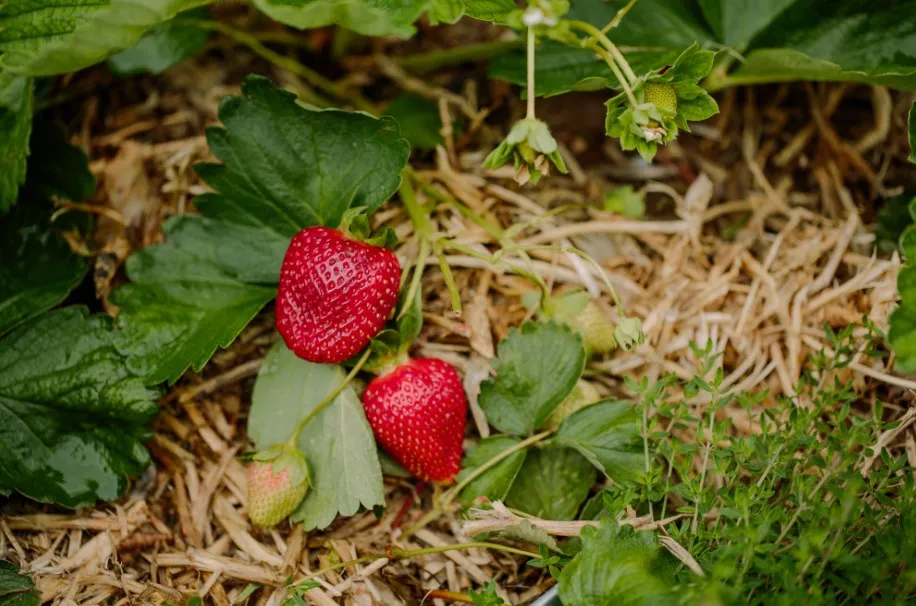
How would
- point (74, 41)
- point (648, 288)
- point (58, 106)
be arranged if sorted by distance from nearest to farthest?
point (74, 41) → point (648, 288) → point (58, 106)

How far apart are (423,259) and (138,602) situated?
72 centimetres

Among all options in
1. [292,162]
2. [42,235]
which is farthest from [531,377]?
[42,235]

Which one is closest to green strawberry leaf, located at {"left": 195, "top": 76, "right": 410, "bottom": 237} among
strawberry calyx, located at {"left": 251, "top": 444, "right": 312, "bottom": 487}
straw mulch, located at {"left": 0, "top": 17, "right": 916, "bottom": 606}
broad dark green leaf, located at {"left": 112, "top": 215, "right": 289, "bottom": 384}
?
broad dark green leaf, located at {"left": 112, "top": 215, "right": 289, "bottom": 384}

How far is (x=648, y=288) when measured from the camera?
1.61 metres

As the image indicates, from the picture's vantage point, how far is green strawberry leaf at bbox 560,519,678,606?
1.08 metres

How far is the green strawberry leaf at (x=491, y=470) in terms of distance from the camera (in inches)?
53.2

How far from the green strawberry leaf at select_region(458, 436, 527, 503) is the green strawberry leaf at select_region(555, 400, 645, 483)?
3.3 inches

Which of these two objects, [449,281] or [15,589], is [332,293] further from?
[15,589]

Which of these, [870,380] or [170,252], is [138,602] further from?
[870,380]

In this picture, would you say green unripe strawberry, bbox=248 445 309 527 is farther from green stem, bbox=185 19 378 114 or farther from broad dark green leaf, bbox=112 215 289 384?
green stem, bbox=185 19 378 114

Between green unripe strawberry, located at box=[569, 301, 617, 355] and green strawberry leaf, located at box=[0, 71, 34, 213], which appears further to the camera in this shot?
green unripe strawberry, located at box=[569, 301, 617, 355]

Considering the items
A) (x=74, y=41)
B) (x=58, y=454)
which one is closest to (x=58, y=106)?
(x=74, y=41)

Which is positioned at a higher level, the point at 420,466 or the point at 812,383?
the point at 812,383

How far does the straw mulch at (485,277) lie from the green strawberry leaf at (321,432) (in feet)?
0.27
